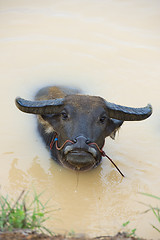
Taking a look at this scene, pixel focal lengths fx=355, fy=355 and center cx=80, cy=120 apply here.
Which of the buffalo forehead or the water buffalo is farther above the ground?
the buffalo forehead

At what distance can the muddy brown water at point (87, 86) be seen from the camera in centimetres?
434

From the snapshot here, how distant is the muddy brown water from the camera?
14.2ft

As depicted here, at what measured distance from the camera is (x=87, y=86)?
7090 mm

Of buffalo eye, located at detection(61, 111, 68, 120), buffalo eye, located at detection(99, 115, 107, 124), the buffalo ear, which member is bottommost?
the buffalo ear

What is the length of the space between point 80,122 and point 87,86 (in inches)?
112

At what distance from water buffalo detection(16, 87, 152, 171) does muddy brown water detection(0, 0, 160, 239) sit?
0.45 m

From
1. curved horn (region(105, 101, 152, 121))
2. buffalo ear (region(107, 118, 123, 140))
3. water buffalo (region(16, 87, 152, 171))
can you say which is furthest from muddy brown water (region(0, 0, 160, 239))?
curved horn (region(105, 101, 152, 121))

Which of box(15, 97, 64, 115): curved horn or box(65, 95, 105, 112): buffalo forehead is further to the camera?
box(15, 97, 64, 115): curved horn

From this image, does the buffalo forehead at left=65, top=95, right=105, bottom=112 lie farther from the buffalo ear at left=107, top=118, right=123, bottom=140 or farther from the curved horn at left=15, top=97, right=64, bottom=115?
the buffalo ear at left=107, top=118, right=123, bottom=140

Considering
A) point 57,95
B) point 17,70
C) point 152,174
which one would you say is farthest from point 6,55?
point 152,174

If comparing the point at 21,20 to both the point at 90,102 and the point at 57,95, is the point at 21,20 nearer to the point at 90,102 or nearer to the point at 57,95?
the point at 57,95

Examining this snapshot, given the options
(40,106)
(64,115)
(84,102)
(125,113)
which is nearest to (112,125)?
(125,113)

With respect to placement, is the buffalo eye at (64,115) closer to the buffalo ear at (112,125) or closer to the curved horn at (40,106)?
the curved horn at (40,106)

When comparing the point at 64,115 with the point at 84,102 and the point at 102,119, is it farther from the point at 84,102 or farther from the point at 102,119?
the point at 102,119
